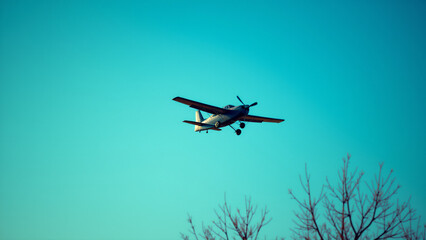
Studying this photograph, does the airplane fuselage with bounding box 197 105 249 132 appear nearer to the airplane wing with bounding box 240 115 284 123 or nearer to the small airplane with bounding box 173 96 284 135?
the small airplane with bounding box 173 96 284 135

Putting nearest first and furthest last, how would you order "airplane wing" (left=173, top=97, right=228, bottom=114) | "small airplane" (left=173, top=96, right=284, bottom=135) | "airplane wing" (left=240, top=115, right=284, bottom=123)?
"airplane wing" (left=173, top=97, right=228, bottom=114)
"small airplane" (left=173, top=96, right=284, bottom=135)
"airplane wing" (left=240, top=115, right=284, bottom=123)

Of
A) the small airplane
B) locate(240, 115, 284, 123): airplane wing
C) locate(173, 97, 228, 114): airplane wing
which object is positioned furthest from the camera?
locate(240, 115, 284, 123): airplane wing

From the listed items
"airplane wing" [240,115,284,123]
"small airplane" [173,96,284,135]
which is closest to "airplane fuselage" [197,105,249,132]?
"small airplane" [173,96,284,135]

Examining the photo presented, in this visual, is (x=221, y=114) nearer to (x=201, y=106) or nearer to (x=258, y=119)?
(x=201, y=106)

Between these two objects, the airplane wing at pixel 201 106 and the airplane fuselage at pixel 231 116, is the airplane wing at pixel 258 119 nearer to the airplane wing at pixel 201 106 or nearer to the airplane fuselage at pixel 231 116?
the airplane fuselage at pixel 231 116

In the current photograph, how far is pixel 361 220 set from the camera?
10445mm

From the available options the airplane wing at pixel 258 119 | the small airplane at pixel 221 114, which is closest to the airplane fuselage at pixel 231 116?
the small airplane at pixel 221 114

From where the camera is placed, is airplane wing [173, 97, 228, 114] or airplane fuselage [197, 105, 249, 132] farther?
airplane fuselage [197, 105, 249, 132]

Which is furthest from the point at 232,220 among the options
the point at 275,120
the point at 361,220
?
the point at 275,120

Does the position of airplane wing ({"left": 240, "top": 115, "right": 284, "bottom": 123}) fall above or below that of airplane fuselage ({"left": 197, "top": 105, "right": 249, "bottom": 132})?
above

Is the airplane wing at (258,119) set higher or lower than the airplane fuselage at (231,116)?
higher

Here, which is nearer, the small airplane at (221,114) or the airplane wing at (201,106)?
the airplane wing at (201,106)

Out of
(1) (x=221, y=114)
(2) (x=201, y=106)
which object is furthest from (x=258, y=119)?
(2) (x=201, y=106)

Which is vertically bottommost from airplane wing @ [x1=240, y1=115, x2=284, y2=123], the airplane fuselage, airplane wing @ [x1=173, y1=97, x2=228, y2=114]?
the airplane fuselage
